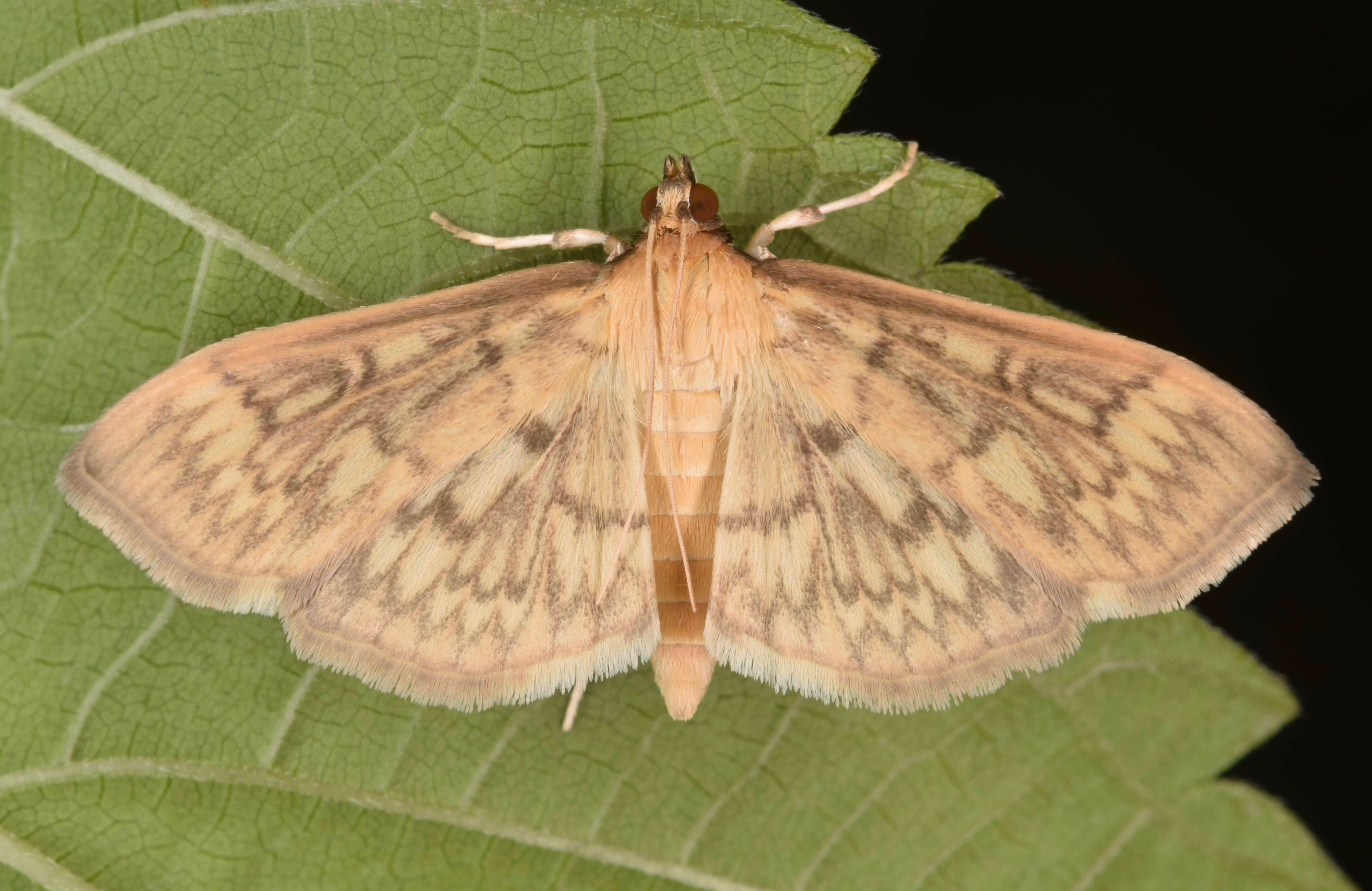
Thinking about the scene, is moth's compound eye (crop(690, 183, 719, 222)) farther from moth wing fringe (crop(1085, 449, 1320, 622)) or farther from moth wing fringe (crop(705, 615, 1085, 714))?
moth wing fringe (crop(1085, 449, 1320, 622))

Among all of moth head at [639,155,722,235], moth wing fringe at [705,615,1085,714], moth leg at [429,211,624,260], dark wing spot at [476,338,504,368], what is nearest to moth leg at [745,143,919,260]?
moth head at [639,155,722,235]

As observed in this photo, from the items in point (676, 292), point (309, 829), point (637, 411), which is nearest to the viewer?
point (676, 292)

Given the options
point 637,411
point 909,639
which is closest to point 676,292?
point 637,411

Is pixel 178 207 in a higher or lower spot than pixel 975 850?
higher

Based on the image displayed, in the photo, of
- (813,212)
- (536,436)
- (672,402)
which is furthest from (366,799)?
(813,212)

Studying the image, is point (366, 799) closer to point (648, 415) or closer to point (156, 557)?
point (156, 557)

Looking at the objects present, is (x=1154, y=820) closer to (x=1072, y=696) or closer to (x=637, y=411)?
(x=1072, y=696)
